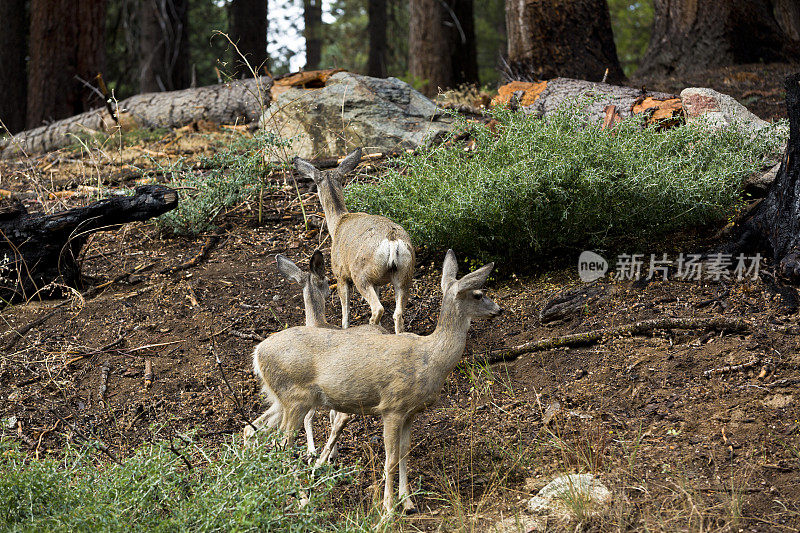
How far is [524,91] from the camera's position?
32.8 feet

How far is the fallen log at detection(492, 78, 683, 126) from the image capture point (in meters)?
8.18

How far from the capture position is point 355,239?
6098 millimetres

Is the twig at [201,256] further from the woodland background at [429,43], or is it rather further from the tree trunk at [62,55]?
the tree trunk at [62,55]

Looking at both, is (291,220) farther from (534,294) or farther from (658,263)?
(658,263)

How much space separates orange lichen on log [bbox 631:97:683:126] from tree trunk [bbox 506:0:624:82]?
2.61 m

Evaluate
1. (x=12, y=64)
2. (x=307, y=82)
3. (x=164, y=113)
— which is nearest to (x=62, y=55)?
(x=12, y=64)

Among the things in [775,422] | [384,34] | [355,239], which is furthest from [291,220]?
[384,34]

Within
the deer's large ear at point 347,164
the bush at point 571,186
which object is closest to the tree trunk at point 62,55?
the deer's large ear at point 347,164

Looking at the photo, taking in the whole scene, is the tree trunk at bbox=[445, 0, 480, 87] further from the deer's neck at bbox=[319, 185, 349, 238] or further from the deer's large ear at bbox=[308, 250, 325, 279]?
the deer's large ear at bbox=[308, 250, 325, 279]

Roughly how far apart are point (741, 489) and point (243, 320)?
4161 mm

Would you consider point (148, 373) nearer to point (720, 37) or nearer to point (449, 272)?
point (449, 272)

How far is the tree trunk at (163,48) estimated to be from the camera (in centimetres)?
1611

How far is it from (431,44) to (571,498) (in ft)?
36.8

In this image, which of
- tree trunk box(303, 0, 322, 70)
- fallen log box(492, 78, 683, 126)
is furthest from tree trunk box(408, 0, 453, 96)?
tree trunk box(303, 0, 322, 70)
